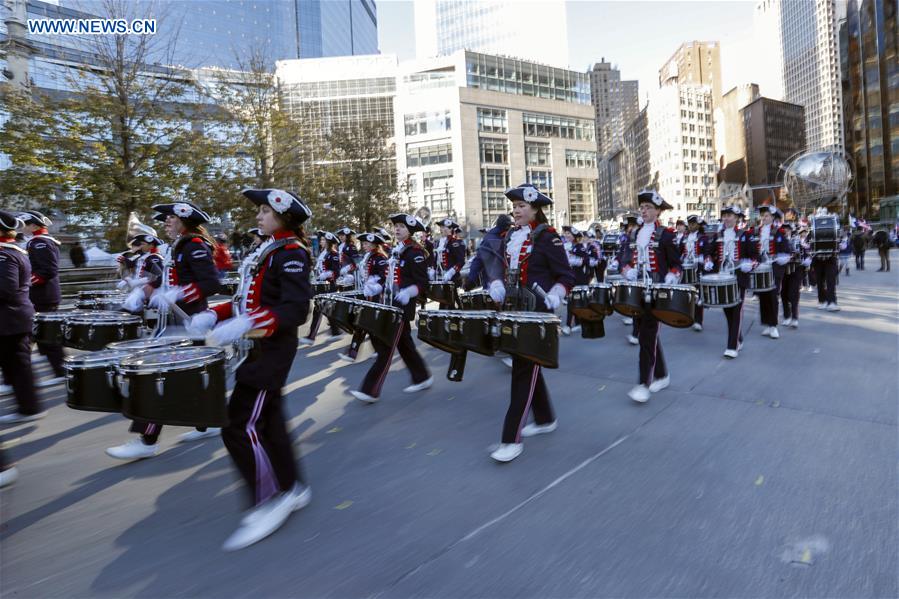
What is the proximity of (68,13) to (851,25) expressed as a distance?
356ft

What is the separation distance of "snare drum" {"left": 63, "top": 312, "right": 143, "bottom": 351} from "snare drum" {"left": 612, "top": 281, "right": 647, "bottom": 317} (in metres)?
4.97

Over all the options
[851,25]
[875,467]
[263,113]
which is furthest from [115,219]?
[851,25]

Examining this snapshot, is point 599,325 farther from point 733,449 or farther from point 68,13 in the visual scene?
point 68,13

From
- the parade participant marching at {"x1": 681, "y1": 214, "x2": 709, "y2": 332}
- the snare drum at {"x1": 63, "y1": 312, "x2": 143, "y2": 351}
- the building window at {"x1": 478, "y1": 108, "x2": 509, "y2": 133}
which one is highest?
the building window at {"x1": 478, "y1": 108, "x2": 509, "y2": 133}

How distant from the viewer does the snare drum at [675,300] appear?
5.81 meters

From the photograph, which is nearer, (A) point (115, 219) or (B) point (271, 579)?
(B) point (271, 579)

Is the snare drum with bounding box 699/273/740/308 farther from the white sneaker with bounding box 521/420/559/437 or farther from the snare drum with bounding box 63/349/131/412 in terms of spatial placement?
the snare drum with bounding box 63/349/131/412

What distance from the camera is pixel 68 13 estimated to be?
18234mm

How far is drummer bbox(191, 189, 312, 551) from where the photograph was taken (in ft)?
11.2

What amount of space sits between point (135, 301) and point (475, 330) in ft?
10.9

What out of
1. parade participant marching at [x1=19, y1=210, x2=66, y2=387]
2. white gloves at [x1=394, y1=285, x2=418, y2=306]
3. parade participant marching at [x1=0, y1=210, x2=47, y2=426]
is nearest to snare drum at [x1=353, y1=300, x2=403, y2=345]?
white gloves at [x1=394, y1=285, x2=418, y2=306]

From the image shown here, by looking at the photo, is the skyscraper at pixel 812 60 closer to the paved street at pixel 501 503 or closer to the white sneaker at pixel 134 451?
the paved street at pixel 501 503

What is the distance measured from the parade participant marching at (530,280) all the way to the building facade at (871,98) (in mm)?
99053

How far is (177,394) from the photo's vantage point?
3.29m
